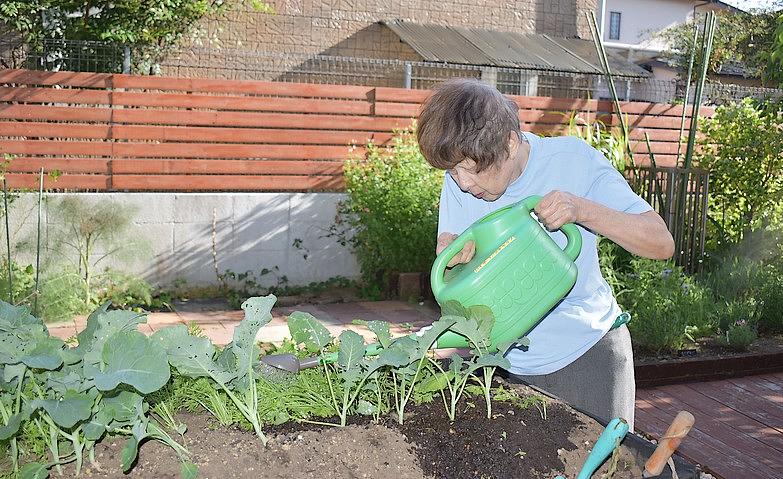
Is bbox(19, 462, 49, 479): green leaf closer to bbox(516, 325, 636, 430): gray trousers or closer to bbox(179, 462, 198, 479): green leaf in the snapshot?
bbox(179, 462, 198, 479): green leaf

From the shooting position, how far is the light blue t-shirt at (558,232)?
6.15 feet

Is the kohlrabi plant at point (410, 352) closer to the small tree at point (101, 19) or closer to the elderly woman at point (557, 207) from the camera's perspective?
the elderly woman at point (557, 207)

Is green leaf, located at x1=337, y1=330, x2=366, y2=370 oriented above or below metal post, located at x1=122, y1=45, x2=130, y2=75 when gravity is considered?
below

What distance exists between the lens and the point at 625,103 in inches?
308

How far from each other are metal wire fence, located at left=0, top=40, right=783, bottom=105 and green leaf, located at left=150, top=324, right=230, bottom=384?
522 centimetres

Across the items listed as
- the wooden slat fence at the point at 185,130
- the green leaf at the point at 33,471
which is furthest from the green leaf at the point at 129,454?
the wooden slat fence at the point at 185,130

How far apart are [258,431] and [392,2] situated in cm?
1108

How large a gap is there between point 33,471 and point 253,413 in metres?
0.35

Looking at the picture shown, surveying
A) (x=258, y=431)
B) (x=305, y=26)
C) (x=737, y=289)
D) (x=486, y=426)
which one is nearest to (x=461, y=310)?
(x=486, y=426)

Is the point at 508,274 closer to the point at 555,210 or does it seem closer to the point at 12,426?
the point at 555,210

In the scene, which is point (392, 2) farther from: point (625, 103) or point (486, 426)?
point (486, 426)

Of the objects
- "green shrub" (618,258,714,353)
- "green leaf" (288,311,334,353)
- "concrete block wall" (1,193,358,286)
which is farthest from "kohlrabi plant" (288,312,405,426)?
"concrete block wall" (1,193,358,286)

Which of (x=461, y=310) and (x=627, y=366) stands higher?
(x=461, y=310)

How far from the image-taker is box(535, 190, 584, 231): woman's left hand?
160 centimetres
